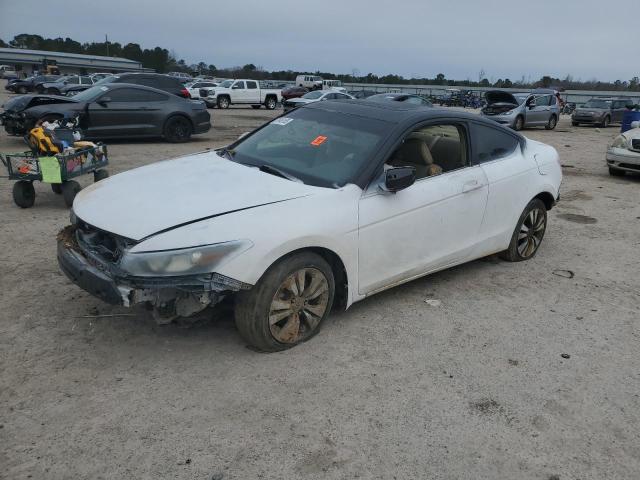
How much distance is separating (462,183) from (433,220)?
0.49 m

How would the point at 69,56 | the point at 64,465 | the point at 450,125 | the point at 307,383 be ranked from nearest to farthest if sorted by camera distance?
the point at 64,465 → the point at 307,383 → the point at 450,125 → the point at 69,56

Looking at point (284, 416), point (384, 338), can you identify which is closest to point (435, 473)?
point (284, 416)

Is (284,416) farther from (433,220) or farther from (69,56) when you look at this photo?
(69,56)

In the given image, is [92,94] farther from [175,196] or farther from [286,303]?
[286,303]

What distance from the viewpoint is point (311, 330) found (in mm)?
3623

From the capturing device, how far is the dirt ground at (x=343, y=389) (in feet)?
8.45

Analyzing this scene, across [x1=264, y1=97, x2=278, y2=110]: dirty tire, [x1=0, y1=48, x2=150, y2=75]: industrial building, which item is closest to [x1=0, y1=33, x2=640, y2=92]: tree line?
[x1=0, y1=48, x2=150, y2=75]: industrial building

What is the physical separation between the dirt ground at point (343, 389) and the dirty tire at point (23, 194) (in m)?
2.32

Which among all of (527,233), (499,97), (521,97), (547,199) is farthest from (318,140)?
(521,97)

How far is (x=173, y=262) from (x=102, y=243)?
709mm

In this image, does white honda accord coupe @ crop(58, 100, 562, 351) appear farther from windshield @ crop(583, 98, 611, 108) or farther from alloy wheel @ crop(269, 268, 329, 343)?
windshield @ crop(583, 98, 611, 108)

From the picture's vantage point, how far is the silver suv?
2114cm

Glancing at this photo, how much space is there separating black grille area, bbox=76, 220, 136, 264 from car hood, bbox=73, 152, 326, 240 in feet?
0.17

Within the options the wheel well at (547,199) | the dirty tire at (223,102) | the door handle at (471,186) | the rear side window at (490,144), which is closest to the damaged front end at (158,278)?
the door handle at (471,186)
